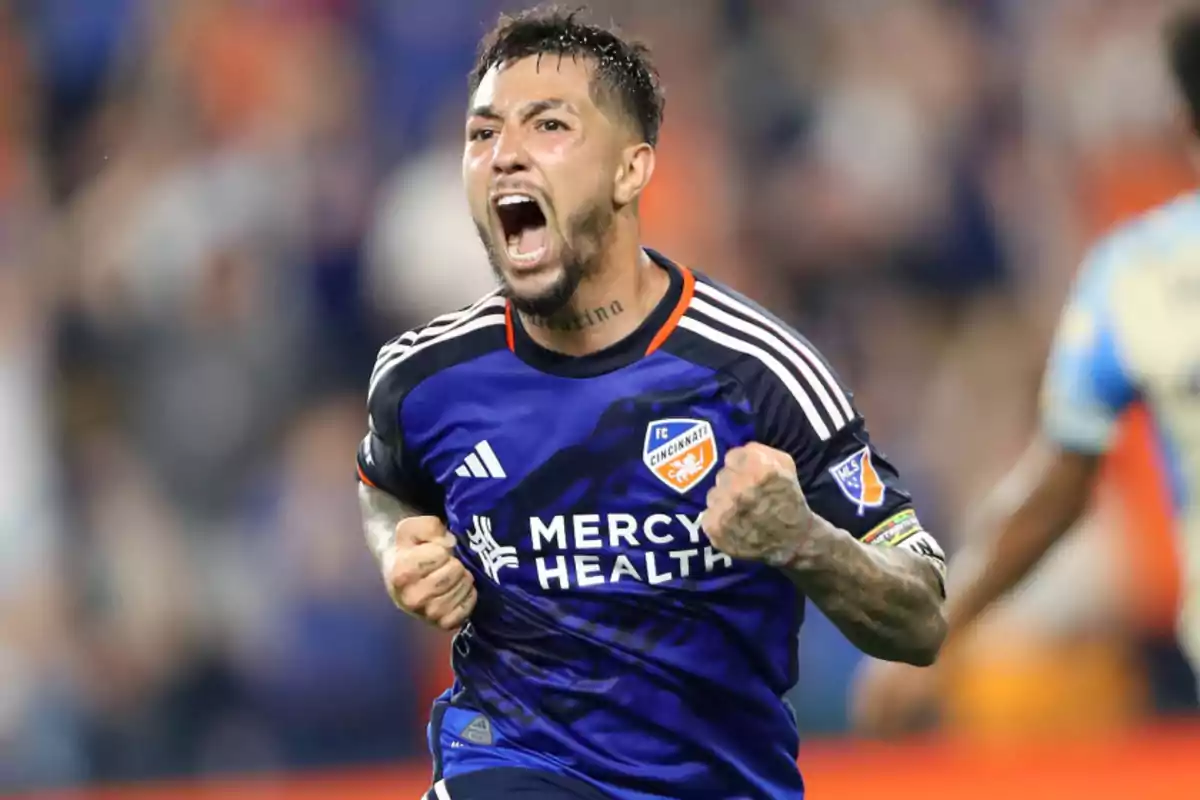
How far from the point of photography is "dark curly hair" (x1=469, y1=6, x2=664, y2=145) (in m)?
3.99

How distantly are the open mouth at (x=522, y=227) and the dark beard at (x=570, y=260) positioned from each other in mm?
40

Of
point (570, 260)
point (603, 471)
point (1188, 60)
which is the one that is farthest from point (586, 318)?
point (1188, 60)

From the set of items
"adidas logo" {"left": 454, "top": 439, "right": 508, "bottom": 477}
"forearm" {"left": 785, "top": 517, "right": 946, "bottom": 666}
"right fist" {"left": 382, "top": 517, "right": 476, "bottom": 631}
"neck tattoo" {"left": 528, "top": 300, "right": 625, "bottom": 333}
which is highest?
"neck tattoo" {"left": 528, "top": 300, "right": 625, "bottom": 333}

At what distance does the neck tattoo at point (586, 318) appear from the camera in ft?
13.0

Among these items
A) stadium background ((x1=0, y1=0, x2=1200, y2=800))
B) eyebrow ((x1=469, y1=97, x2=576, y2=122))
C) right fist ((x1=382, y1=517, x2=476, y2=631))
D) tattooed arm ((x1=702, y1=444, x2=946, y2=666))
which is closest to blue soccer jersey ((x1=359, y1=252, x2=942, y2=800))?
tattooed arm ((x1=702, y1=444, x2=946, y2=666))

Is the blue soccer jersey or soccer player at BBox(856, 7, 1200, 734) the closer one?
the blue soccer jersey

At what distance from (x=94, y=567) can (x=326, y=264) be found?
1466 millimetres

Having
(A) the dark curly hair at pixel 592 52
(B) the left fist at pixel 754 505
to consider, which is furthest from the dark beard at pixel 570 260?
(B) the left fist at pixel 754 505

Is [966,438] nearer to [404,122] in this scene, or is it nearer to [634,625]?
[404,122]

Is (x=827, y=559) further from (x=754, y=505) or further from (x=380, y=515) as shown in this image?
(x=380, y=515)

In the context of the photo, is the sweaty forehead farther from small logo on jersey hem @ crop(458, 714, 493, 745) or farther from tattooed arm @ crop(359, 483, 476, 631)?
small logo on jersey hem @ crop(458, 714, 493, 745)

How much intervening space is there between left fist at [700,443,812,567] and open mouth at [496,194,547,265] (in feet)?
2.34

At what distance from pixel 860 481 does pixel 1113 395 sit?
79cm

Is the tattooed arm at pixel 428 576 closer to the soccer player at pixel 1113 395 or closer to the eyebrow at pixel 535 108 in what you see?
the eyebrow at pixel 535 108
